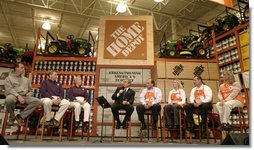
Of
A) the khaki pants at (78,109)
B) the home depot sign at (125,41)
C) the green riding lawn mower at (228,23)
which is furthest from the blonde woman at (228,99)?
the khaki pants at (78,109)

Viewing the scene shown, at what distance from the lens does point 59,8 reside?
9703 mm

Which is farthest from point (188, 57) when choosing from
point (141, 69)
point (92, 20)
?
point (92, 20)

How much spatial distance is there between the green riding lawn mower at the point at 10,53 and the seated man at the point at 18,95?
6.34 ft

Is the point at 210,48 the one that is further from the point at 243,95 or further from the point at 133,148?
the point at 133,148

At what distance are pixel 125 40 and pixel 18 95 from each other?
262cm

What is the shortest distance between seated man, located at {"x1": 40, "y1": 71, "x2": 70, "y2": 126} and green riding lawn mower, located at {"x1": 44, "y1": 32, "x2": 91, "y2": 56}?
4.53 ft

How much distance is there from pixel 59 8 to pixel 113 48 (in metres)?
5.52

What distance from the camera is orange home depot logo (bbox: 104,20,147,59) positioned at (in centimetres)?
A: 521

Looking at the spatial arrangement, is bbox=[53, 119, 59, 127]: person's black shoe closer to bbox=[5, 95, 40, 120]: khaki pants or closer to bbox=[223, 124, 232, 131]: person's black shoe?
bbox=[5, 95, 40, 120]: khaki pants

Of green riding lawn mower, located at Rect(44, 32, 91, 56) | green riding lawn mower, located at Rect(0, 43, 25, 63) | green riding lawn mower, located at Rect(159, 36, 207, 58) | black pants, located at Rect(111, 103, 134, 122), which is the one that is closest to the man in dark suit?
black pants, located at Rect(111, 103, 134, 122)

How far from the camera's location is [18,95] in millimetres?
3490

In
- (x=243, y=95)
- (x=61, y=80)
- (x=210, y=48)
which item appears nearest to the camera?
(x=243, y=95)

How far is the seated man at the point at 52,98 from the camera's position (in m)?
3.60

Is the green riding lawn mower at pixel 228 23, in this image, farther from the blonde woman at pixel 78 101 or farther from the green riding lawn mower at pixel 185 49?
the blonde woman at pixel 78 101
